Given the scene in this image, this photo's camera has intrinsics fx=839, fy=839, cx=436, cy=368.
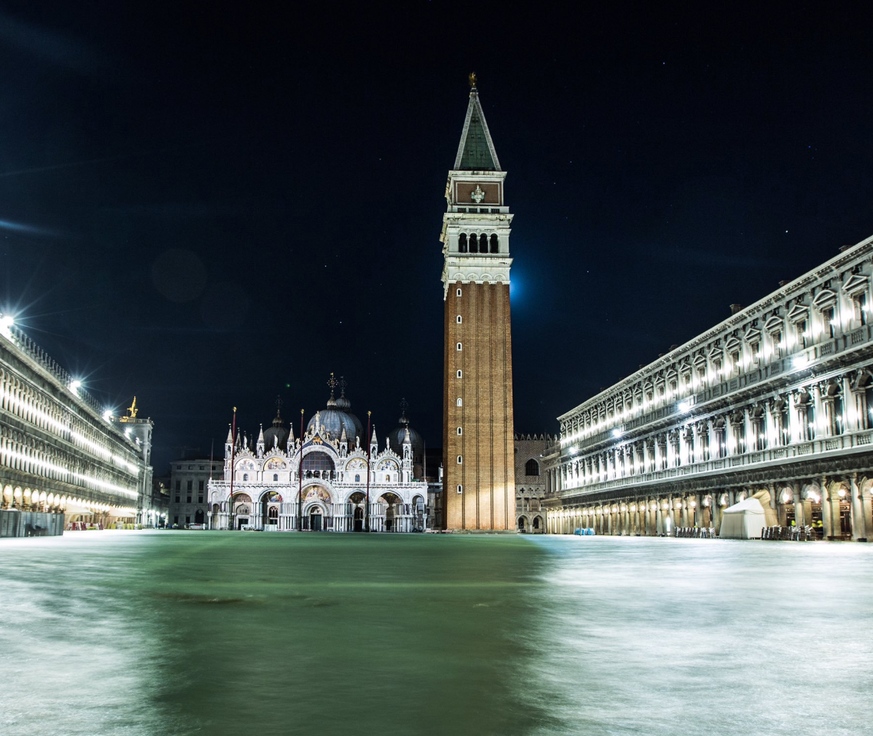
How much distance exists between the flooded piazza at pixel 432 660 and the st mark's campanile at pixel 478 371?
224ft

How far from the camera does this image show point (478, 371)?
78.9 m

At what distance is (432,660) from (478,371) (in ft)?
243

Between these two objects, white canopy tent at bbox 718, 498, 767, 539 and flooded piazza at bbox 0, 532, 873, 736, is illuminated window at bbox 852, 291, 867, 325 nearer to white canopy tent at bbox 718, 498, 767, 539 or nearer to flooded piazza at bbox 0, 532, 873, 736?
white canopy tent at bbox 718, 498, 767, 539

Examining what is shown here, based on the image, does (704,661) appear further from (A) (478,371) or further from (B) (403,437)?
(B) (403,437)

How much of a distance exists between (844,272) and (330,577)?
3074 cm

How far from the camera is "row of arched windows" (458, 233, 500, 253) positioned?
8200cm

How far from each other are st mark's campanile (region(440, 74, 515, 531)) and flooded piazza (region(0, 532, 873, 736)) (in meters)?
68.2

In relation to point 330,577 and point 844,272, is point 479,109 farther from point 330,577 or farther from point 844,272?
point 330,577

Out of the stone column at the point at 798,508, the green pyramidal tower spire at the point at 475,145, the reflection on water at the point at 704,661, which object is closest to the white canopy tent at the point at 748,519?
the stone column at the point at 798,508

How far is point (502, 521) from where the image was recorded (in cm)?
7750

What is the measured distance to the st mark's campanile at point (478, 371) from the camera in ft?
255

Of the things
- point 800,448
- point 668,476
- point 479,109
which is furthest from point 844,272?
point 479,109

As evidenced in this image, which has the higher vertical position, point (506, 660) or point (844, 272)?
point (844, 272)

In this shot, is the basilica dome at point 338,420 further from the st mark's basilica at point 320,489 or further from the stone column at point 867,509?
the stone column at point 867,509
